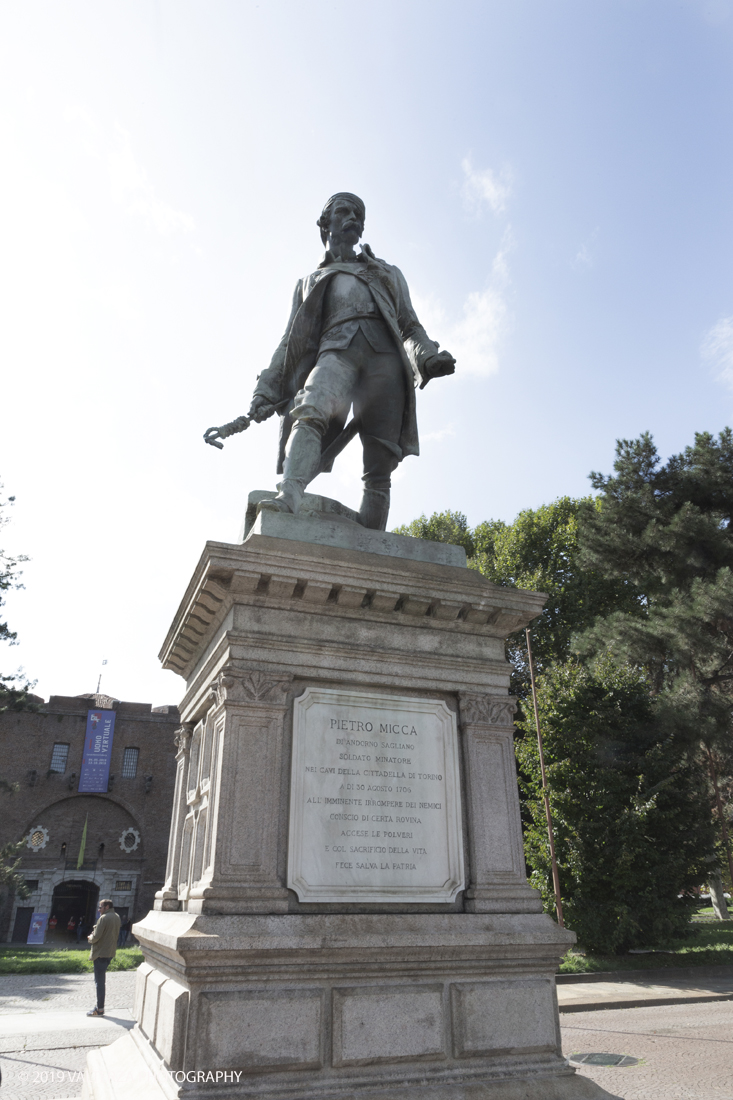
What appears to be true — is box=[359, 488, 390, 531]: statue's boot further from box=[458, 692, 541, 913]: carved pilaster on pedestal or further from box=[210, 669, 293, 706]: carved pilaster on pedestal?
box=[210, 669, 293, 706]: carved pilaster on pedestal

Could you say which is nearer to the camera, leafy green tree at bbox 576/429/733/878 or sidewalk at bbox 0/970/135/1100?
sidewalk at bbox 0/970/135/1100

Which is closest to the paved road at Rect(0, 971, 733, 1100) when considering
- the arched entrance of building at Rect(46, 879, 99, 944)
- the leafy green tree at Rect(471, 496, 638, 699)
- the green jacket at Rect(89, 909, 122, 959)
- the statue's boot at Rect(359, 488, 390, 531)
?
the green jacket at Rect(89, 909, 122, 959)

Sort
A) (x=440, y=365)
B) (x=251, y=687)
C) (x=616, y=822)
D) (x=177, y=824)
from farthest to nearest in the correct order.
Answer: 1. (x=616, y=822)
2. (x=440, y=365)
3. (x=177, y=824)
4. (x=251, y=687)

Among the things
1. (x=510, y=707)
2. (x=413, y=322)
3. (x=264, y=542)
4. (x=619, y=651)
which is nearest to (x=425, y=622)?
(x=510, y=707)

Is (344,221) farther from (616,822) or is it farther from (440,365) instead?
(616,822)

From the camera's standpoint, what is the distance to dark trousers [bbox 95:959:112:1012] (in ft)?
38.3

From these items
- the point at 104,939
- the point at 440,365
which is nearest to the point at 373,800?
the point at 440,365

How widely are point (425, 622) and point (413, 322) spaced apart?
3.13 metres

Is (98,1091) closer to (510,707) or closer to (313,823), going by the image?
(313,823)

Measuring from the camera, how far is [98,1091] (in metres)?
4.82

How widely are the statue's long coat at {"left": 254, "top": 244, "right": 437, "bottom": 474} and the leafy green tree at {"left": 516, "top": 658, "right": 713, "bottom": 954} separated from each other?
14.7m

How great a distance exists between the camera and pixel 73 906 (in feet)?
127

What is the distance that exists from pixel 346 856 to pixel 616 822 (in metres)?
15.3

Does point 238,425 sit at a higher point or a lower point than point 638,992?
higher
